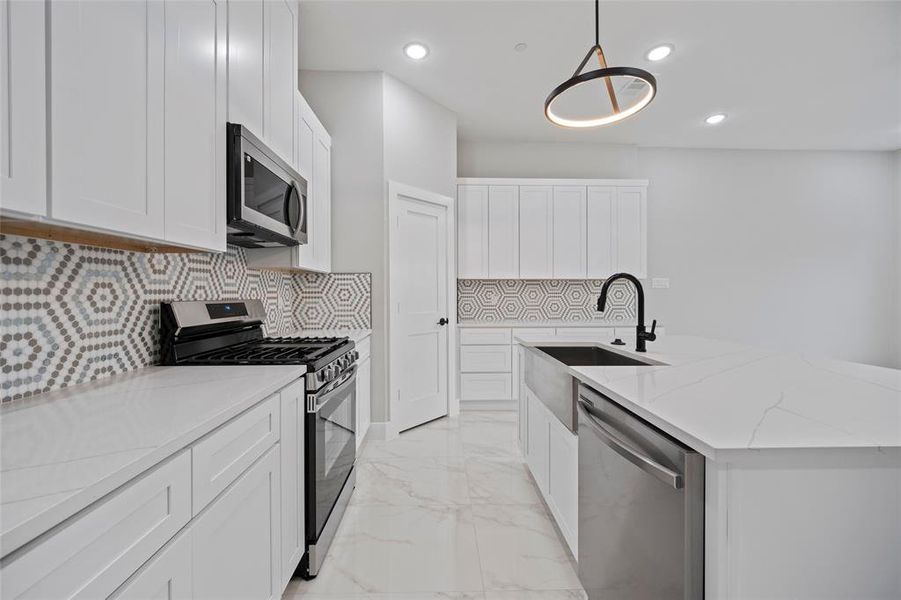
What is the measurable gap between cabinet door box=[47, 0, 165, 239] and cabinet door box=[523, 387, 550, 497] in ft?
5.93

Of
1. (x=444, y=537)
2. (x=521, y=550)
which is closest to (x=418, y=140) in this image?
(x=444, y=537)

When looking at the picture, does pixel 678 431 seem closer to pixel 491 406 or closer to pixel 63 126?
pixel 63 126

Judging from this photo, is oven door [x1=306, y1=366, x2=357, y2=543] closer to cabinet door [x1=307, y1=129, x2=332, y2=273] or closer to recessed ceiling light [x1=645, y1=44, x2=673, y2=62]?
cabinet door [x1=307, y1=129, x2=332, y2=273]

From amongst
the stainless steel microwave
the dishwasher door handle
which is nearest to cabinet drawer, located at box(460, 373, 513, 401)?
the stainless steel microwave

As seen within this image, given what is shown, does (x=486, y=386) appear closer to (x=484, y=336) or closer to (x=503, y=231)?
(x=484, y=336)

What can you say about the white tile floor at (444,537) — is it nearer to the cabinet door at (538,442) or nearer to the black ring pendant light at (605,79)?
the cabinet door at (538,442)

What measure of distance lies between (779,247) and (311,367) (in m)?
5.83

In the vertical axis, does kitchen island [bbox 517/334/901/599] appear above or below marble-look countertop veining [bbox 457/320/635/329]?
below

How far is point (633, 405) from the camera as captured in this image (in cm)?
104

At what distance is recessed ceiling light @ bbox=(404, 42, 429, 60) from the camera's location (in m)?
2.95

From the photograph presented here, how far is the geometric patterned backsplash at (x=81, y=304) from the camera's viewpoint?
107 centimetres

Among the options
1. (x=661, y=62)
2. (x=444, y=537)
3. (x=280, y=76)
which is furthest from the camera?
(x=661, y=62)

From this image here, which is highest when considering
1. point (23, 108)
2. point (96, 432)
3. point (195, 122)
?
point (195, 122)

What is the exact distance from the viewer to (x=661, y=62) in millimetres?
3166
